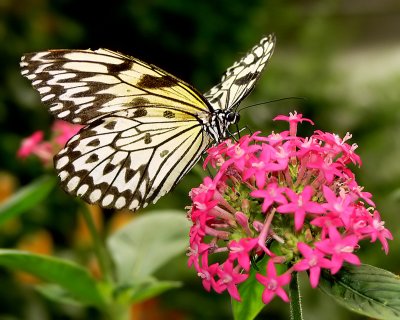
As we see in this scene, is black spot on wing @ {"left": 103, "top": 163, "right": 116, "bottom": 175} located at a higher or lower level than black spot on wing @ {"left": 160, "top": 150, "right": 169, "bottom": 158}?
lower

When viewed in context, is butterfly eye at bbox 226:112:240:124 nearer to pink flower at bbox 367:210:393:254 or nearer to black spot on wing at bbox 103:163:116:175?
black spot on wing at bbox 103:163:116:175

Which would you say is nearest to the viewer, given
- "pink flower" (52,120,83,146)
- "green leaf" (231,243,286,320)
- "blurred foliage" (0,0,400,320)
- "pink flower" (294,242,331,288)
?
"pink flower" (294,242,331,288)

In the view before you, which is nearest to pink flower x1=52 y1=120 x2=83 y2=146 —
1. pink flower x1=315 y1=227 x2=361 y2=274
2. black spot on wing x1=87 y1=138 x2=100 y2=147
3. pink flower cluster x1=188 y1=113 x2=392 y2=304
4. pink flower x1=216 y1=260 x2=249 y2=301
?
black spot on wing x1=87 y1=138 x2=100 y2=147

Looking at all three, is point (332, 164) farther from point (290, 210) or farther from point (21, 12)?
point (21, 12)

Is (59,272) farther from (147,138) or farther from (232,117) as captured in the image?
(232,117)

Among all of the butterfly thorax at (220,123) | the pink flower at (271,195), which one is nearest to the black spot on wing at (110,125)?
the butterfly thorax at (220,123)

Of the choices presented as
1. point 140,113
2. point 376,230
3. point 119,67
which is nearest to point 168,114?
point 140,113
